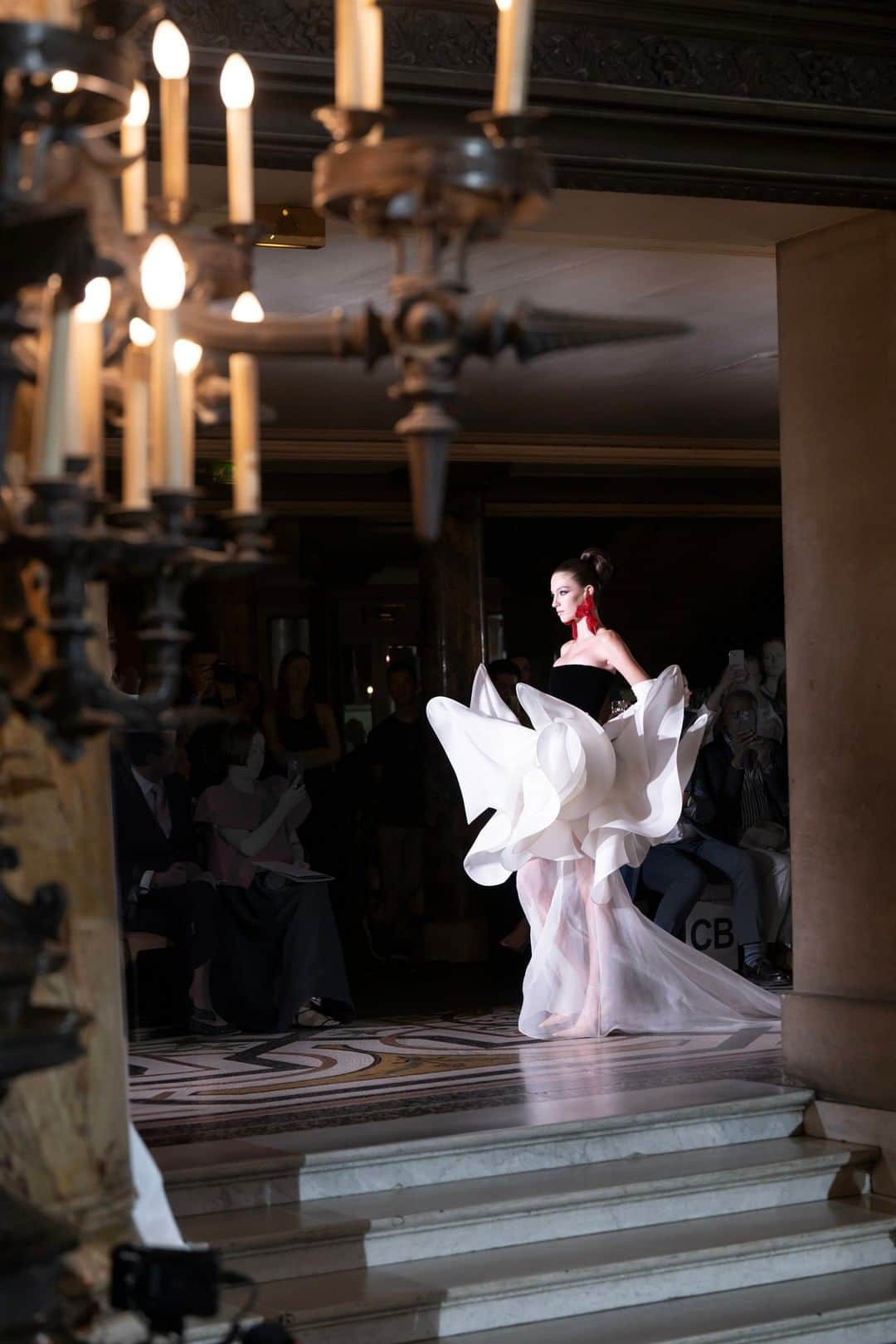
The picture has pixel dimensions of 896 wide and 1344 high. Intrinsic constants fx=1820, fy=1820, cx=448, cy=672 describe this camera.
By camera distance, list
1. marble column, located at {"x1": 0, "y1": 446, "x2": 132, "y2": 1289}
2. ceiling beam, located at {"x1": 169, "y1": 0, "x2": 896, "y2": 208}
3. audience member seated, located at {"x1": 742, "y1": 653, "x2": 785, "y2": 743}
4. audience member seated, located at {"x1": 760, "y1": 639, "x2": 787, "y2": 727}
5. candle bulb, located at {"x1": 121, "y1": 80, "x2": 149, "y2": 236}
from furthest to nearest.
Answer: audience member seated, located at {"x1": 760, "y1": 639, "x2": 787, "y2": 727}, audience member seated, located at {"x1": 742, "y1": 653, "x2": 785, "y2": 743}, ceiling beam, located at {"x1": 169, "y1": 0, "x2": 896, "y2": 208}, marble column, located at {"x1": 0, "y1": 446, "x2": 132, "y2": 1289}, candle bulb, located at {"x1": 121, "y1": 80, "x2": 149, "y2": 236}

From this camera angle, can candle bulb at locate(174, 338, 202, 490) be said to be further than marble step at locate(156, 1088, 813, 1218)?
No

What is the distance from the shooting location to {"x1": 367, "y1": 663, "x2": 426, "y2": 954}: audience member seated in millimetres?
10922

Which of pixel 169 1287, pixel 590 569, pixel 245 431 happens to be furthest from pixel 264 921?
pixel 245 431

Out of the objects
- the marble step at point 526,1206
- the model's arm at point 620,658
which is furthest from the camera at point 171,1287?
the model's arm at point 620,658

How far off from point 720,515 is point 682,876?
6131mm

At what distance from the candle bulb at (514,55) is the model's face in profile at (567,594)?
590 cm

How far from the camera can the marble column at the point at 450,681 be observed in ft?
36.1

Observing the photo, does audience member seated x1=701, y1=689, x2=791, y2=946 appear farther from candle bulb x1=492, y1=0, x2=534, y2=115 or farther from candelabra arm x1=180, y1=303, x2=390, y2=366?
candle bulb x1=492, y1=0, x2=534, y2=115

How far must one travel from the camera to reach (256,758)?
7.93m

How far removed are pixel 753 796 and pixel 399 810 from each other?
7.80 ft

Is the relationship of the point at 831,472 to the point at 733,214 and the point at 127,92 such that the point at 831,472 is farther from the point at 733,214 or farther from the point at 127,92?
the point at 127,92

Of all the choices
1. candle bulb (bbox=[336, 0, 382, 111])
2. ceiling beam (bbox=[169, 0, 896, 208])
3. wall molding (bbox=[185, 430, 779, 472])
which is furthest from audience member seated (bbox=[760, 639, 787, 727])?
candle bulb (bbox=[336, 0, 382, 111])

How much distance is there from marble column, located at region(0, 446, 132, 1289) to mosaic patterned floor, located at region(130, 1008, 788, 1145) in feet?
9.67

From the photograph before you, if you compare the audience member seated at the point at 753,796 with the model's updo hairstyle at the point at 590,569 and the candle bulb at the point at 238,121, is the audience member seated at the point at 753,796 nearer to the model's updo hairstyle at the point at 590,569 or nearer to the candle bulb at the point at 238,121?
the model's updo hairstyle at the point at 590,569
